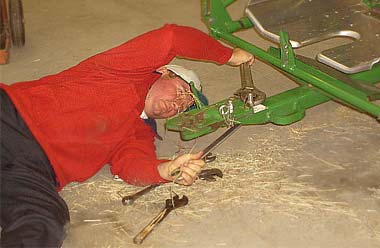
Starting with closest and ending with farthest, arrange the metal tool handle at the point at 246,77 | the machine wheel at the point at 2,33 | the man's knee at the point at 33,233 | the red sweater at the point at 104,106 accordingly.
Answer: the man's knee at the point at 33,233, the red sweater at the point at 104,106, the metal tool handle at the point at 246,77, the machine wheel at the point at 2,33

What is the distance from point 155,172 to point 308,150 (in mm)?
680

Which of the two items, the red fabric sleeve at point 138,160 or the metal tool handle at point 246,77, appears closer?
the red fabric sleeve at point 138,160

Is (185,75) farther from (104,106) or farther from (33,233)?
(33,233)

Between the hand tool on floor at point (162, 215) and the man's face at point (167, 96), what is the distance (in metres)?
0.32

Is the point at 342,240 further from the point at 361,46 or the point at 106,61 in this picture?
the point at 106,61

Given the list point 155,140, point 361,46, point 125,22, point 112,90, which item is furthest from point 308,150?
point 125,22

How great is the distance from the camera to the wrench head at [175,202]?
7.47 ft

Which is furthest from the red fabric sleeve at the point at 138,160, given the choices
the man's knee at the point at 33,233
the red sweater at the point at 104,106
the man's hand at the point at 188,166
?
the man's knee at the point at 33,233

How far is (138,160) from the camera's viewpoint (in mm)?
2299

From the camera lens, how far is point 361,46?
96.6 inches

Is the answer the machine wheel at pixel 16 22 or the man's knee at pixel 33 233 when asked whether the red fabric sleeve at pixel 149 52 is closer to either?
the man's knee at pixel 33 233

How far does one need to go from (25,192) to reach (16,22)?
4.97 ft

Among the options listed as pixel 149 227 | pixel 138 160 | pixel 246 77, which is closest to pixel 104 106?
pixel 138 160

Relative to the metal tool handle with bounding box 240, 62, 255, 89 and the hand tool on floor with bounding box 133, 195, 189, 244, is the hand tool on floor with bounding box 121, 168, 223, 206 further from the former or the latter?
the metal tool handle with bounding box 240, 62, 255, 89
